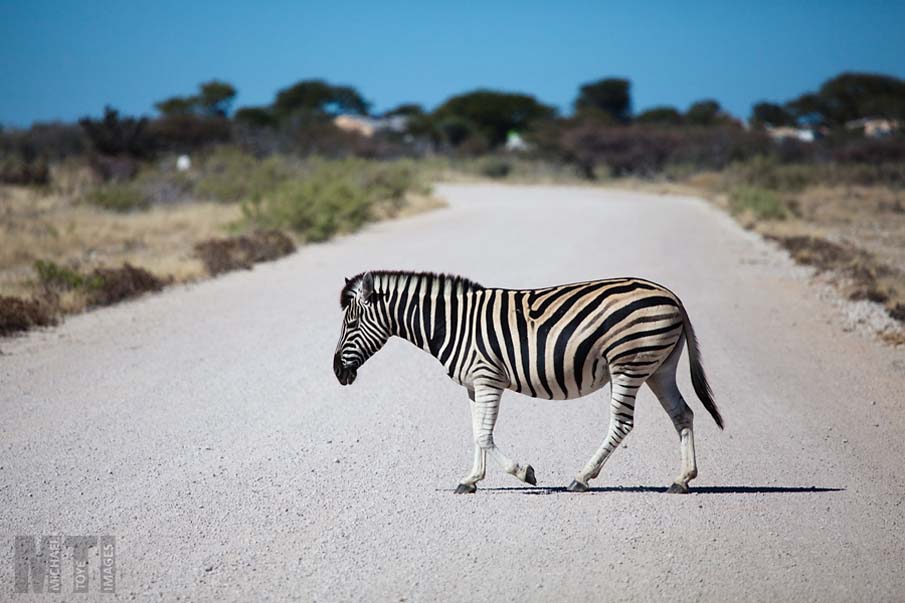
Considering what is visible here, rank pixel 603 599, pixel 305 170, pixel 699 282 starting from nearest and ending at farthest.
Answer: pixel 603 599, pixel 699 282, pixel 305 170

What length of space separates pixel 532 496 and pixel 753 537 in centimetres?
130

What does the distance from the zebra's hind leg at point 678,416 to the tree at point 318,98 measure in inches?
4192

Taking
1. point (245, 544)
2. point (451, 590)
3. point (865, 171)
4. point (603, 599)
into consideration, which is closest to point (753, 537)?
point (603, 599)

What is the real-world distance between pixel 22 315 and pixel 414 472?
23.0 feet

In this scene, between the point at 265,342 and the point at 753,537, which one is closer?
the point at 753,537

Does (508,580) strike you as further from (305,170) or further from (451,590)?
(305,170)

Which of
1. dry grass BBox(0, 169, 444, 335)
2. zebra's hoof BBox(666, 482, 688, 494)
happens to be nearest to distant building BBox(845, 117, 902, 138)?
dry grass BBox(0, 169, 444, 335)

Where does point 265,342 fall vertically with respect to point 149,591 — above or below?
above

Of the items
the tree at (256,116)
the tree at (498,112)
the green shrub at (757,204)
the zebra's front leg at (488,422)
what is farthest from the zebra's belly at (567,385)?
the tree at (498,112)

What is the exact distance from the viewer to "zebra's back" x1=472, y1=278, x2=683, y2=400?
5523 mm

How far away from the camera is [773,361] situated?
975cm

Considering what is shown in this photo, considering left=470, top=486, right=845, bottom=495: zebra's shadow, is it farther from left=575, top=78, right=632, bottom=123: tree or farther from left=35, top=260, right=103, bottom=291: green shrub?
left=575, top=78, right=632, bottom=123: tree

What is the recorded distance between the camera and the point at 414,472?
638 cm

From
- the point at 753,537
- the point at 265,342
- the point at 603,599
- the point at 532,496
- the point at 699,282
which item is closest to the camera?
the point at 603,599
